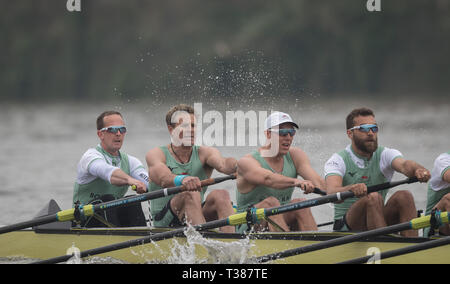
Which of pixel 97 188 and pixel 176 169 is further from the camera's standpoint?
pixel 97 188

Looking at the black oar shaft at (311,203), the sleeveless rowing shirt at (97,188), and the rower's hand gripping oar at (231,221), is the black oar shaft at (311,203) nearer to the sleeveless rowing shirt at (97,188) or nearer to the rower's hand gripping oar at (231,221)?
the rower's hand gripping oar at (231,221)

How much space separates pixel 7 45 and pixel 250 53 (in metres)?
12.8

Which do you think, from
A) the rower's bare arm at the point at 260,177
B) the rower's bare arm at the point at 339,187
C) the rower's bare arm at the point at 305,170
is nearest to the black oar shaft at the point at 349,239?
the rower's bare arm at the point at 339,187

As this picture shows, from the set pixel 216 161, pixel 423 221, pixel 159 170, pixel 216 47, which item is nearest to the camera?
pixel 423 221

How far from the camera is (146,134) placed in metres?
23.7

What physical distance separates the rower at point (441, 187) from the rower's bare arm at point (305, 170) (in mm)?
1122

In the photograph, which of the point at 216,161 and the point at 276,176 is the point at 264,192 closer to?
the point at 276,176

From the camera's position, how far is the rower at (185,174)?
25.2ft

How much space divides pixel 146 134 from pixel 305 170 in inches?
641

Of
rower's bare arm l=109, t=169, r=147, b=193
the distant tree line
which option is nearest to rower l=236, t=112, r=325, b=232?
rower's bare arm l=109, t=169, r=147, b=193

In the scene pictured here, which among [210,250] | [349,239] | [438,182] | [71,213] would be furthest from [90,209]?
[438,182]

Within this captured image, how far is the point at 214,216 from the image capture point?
7.84 m
